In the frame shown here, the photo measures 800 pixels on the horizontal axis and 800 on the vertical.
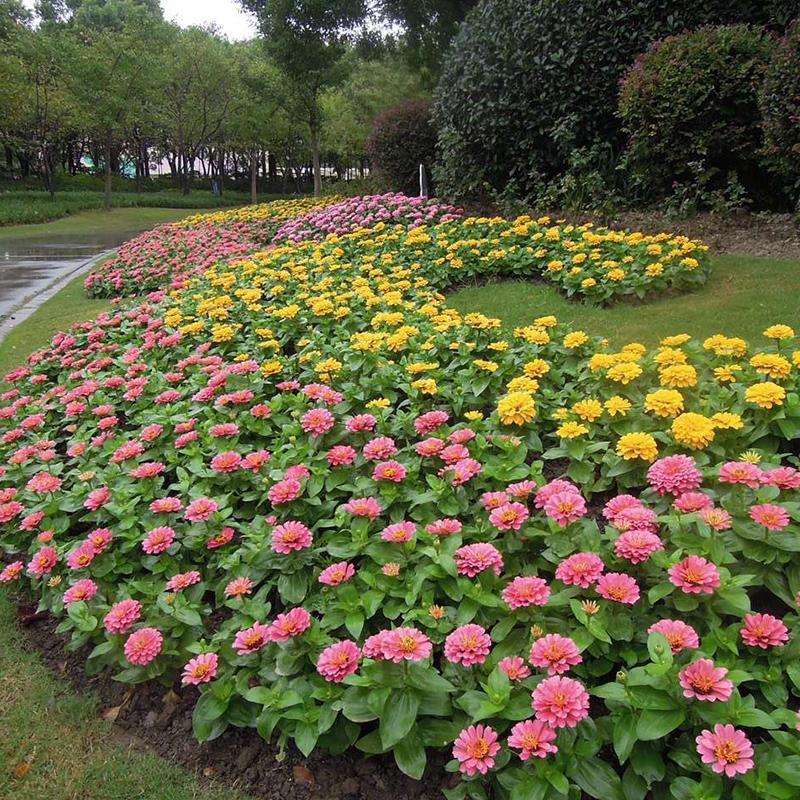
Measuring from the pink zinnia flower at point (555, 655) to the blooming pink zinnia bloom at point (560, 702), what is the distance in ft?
0.18

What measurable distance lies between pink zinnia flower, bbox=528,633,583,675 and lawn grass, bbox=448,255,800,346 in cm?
312

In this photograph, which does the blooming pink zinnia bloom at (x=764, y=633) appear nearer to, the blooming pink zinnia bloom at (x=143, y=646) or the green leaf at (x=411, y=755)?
the green leaf at (x=411, y=755)

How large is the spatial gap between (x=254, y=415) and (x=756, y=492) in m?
2.31

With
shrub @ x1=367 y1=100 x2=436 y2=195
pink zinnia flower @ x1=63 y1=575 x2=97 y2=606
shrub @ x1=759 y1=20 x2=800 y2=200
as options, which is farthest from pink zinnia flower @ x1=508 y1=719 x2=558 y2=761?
shrub @ x1=367 y1=100 x2=436 y2=195

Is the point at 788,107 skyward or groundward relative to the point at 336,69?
groundward

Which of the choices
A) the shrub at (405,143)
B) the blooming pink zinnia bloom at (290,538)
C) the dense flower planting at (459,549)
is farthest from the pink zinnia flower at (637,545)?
the shrub at (405,143)

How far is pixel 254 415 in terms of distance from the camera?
11.6 ft

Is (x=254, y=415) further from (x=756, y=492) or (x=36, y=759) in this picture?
(x=756, y=492)

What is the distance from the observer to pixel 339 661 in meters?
1.96

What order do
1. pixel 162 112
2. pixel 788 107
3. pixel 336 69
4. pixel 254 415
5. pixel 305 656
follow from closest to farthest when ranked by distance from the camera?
pixel 305 656 → pixel 254 415 → pixel 788 107 → pixel 336 69 → pixel 162 112

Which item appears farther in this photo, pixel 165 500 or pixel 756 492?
pixel 165 500

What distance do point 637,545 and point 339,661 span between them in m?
0.93

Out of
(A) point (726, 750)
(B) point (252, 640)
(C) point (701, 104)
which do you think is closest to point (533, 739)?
(A) point (726, 750)

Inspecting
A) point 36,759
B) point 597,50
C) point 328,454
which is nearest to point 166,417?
point 328,454
